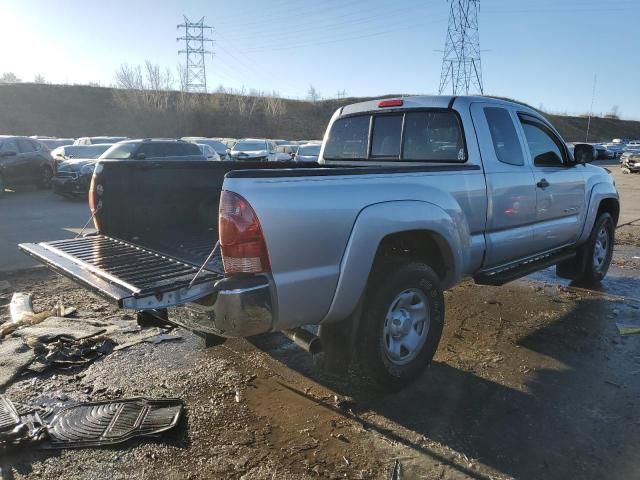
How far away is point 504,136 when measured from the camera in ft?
15.7

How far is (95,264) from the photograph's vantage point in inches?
136

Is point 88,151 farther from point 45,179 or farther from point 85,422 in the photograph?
point 85,422

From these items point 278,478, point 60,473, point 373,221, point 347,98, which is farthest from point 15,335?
point 347,98

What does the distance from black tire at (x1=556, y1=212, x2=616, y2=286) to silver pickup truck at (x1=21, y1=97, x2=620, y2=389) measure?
25 cm

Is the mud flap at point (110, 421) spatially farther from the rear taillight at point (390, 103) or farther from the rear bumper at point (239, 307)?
the rear taillight at point (390, 103)

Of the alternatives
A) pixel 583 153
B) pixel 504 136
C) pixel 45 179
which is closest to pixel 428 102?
pixel 504 136

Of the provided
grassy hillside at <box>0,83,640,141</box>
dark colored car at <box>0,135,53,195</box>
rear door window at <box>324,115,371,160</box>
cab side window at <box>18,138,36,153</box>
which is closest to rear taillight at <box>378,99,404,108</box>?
rear door window at <box>324,115,371,160</box>

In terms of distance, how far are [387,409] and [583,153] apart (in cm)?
387

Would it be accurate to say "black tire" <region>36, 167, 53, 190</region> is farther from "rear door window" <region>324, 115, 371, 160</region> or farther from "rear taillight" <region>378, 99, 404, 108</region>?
"rear taillight" <region>378, 99, 404, 108</region>

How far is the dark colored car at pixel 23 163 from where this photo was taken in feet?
55.6

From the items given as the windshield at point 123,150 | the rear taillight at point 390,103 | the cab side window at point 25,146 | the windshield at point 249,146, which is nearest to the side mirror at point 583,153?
the rear taillight at point 390,103

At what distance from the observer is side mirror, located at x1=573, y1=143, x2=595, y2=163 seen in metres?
5.61

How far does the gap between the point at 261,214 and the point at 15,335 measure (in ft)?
10.8

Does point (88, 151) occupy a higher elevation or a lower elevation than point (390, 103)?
lower
